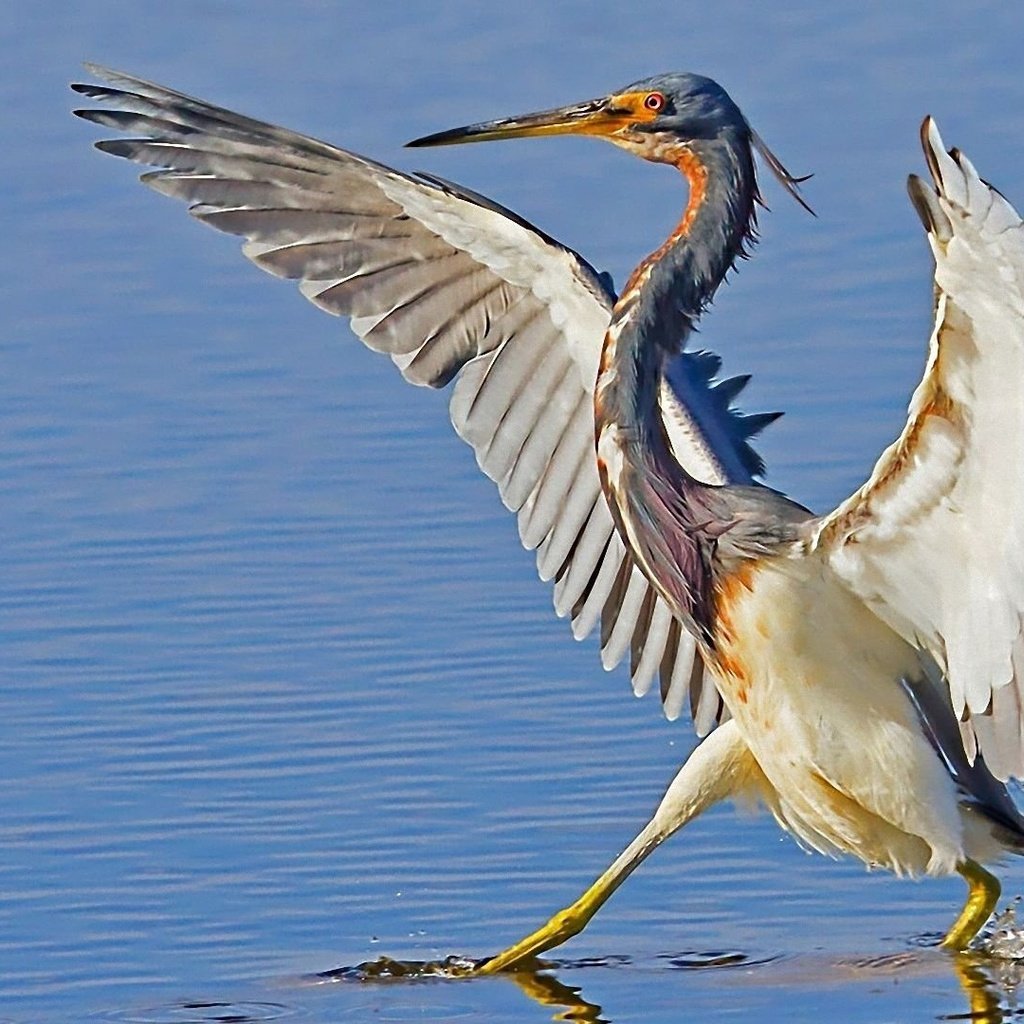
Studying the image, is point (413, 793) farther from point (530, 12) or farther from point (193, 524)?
point (530, 12)

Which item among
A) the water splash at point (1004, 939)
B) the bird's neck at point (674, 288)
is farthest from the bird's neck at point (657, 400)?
the water splash at point (1004, 939)

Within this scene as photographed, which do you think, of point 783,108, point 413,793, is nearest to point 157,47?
point 783,108

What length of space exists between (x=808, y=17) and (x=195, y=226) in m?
3.91

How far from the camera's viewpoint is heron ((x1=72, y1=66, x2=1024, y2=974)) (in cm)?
654

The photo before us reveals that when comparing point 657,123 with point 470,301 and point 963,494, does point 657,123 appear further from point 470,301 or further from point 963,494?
point 963,494

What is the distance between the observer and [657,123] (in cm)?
786

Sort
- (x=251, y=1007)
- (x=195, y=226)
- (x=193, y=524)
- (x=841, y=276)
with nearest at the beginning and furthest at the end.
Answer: (x=251, y=1007)
(x=193, y=524)
(x=841, y=276)
(x=195, y=226)

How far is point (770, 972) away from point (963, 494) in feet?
4.45

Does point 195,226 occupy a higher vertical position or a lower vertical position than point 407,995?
higher

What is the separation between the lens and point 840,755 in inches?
294

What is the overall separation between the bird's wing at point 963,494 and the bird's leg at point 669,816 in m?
0.74

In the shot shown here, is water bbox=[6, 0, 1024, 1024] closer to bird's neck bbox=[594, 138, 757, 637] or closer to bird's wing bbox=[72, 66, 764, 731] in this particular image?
bird's wing bbox=[72, 66, 764, 731]

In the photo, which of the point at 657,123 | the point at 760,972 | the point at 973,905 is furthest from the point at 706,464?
the point at 760,972

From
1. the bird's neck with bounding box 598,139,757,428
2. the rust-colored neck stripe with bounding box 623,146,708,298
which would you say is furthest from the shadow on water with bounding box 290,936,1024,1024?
the rust-colored neck stripe with bounding box 623,146,708,298
